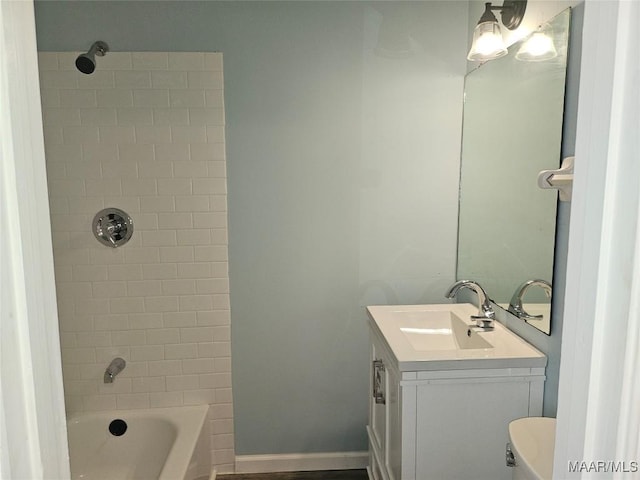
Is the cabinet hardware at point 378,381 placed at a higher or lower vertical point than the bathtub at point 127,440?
higher

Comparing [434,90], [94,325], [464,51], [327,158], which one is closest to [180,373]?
[94,325]

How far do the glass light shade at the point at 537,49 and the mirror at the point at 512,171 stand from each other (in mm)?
17

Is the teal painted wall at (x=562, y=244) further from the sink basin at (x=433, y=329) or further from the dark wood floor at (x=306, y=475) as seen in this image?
the dark wood floor at (x=306, y=475)

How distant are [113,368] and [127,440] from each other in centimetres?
40

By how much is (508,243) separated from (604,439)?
1.48m

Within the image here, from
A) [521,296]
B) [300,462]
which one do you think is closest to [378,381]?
[521,296]

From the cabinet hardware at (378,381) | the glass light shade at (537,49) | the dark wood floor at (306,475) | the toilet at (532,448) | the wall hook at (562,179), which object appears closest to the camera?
the toilet at (532,448)

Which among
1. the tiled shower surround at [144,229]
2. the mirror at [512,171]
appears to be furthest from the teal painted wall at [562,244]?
the tiled shower surround at [144,229]

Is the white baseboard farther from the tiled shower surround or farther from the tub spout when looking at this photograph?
the tub spout

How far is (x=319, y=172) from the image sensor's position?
242 cm

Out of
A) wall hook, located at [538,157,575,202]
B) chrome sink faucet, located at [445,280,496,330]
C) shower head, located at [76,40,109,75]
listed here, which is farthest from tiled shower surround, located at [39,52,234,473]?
wall hook, located at [538,157,575,202]

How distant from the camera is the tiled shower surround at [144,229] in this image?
232 centimetres

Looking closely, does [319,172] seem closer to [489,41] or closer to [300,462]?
[489,41]

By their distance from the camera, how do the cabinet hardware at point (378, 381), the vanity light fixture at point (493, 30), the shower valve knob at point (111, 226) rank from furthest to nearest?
the shower valve knob at point (111, 226) < the cabinet hardware at point (378, 381) < the vanity light fixture at point (493, 30)
